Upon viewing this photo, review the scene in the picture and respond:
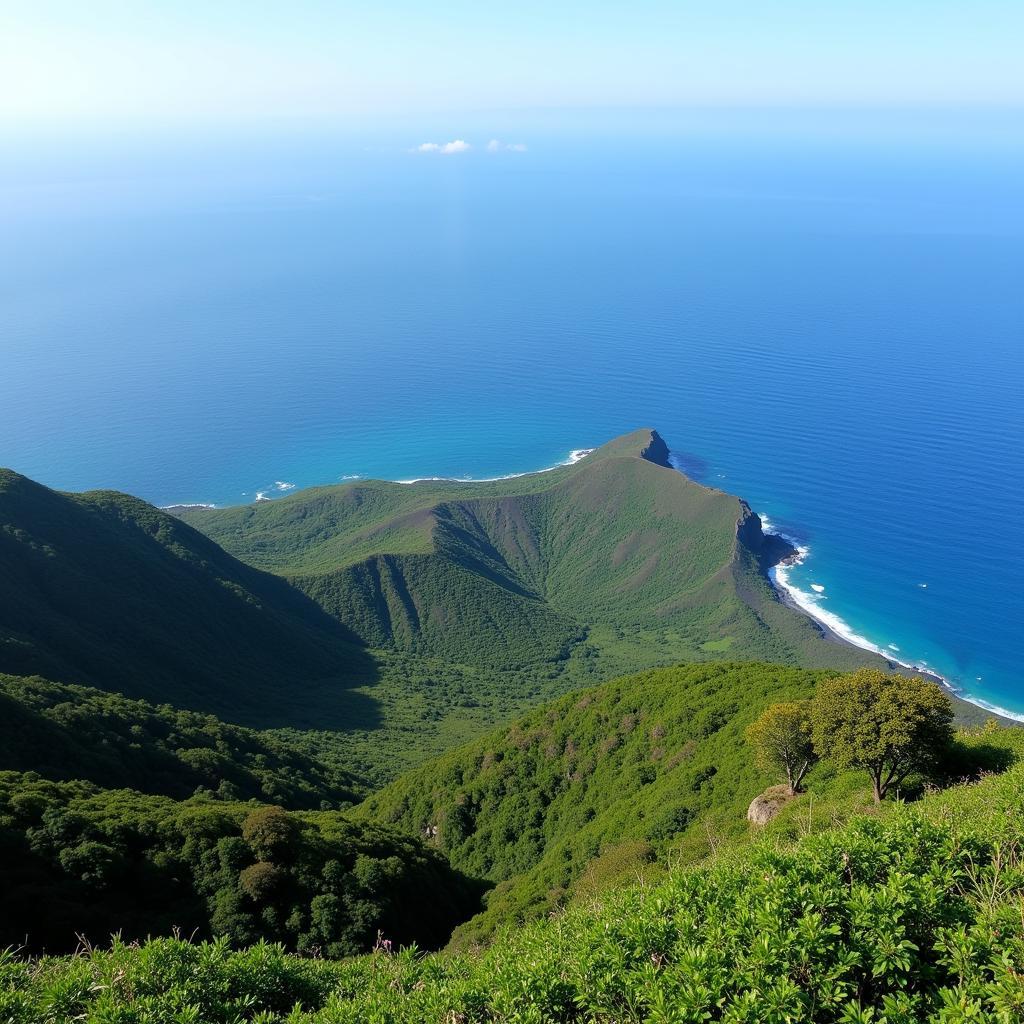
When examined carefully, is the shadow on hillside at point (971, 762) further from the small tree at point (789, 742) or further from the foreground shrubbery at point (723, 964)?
the foreground shrubbery at point (723, 964)

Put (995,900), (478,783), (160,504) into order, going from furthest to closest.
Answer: (160,504) → (478,783) → (995,900)

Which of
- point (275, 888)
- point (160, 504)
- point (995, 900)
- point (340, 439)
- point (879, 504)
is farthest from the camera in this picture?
point (340, 439)

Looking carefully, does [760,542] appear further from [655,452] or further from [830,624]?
[655,452]

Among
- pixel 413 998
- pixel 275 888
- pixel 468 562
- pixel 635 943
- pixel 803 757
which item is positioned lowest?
pixel 468 562

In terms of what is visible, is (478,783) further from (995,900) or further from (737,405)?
(737,405)

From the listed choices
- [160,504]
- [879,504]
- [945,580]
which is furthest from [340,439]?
[945,580]

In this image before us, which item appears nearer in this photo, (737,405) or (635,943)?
(635,943)

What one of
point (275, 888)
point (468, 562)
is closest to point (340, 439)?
point (468, 562)

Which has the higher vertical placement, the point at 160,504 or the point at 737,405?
the point at 737,405
